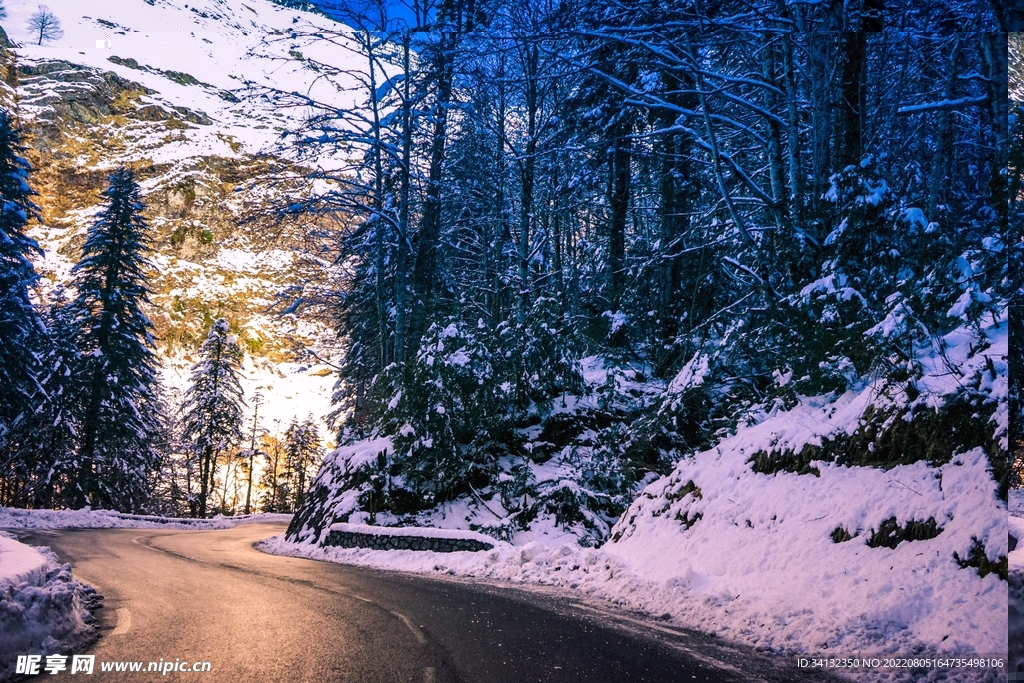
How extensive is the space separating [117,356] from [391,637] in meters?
10.6

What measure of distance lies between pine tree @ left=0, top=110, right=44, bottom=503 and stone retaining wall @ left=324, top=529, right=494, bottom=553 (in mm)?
7279

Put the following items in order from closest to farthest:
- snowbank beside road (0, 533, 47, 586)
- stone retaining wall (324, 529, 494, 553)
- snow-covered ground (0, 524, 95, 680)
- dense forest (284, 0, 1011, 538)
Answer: snow-covered ground (0, 524, 95, 680), snowbank beside road (0, 533, 47, 586), dense forest (284, 0, 1011, 538), stone retaining wall (324, 529, 494, 553)

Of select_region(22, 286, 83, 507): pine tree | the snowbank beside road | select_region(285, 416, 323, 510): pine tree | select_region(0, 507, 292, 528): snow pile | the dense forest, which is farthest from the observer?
select_region(285, 416, 323, 510): pine tree

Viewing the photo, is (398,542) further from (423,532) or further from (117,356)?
(117,356)

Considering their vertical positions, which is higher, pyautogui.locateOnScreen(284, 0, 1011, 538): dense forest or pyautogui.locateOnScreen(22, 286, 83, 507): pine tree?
pyautogui.locateOnScreen(284, 0, 1011, 538): dense forest

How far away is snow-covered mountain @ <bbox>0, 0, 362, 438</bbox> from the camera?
5.20 metres

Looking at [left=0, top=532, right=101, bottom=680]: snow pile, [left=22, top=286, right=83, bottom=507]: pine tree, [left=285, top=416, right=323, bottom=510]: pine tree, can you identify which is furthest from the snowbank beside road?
[left=285, top=416, right=323, bottom=510]: pine tree

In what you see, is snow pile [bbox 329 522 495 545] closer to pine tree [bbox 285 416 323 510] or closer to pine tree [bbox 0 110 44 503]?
pine tree [bbox 0 110 44 503]

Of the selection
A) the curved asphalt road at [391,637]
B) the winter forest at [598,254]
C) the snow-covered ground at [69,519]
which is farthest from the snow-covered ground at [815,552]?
the snow-covered ground at [69,519]

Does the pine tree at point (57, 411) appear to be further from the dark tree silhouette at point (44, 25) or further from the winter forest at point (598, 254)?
the dark tree silhouette at point (44, 25)

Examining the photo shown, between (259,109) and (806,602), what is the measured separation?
41.8 feet

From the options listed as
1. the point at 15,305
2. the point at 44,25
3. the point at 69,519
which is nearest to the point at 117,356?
the point at 15,305

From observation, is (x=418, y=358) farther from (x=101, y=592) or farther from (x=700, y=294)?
(x=101, y=592)

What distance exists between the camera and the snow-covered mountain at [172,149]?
5203mm
